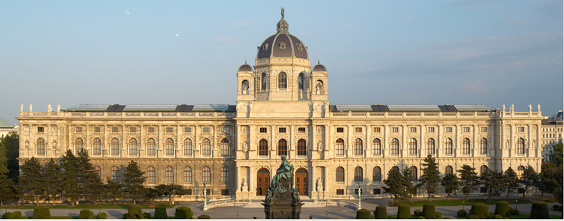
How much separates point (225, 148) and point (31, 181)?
82.2 ft

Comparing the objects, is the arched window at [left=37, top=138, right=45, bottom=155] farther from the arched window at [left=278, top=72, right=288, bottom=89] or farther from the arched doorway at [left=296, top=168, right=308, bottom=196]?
the arched doorway at [left=296, top=168, right=308, bottom=196]

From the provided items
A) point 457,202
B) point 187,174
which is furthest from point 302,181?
point 457,202

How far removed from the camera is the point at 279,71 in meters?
93.7

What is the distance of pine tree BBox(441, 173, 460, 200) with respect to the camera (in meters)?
85.1

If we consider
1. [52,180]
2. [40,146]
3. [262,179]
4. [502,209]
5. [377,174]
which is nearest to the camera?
[502,209]

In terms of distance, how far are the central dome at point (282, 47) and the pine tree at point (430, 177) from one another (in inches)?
895

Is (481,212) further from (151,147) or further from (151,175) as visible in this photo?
(151,147)

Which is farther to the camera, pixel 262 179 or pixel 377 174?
pixel 377 174

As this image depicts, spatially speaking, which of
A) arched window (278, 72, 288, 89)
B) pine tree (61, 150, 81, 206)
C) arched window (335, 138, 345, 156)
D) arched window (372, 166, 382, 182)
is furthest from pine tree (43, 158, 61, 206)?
arched window (372, 166, 382, 182)

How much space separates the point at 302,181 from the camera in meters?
90.3

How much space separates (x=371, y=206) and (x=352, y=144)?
12.3 metres

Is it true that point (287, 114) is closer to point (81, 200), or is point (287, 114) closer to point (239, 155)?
point (239, 155)

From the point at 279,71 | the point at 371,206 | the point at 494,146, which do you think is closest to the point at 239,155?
the point at 279,71

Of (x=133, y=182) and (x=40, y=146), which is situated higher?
(x=40, y=146)
